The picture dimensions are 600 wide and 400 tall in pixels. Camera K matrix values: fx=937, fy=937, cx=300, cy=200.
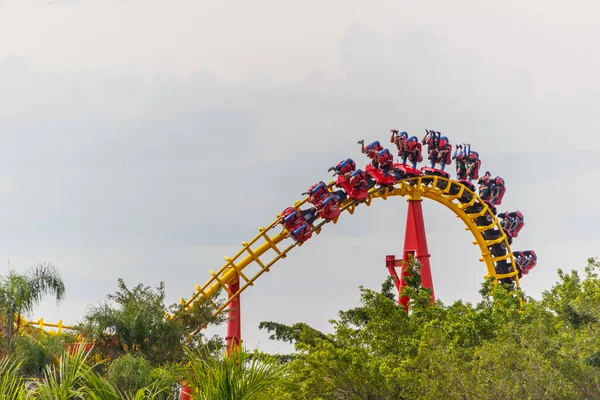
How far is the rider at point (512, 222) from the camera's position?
3259 centimetres

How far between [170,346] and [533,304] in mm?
8661

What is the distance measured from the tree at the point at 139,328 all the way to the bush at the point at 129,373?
5.70ft

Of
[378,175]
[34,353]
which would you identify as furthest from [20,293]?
[378,175]

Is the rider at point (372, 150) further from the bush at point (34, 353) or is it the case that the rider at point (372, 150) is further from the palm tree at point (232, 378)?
the palm tree at point (232, 378)

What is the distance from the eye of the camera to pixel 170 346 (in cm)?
2280

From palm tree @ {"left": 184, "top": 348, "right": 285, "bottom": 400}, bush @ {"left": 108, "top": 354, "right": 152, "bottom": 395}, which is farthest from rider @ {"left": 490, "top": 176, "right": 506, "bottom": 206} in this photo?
palm tree @ {"left": 184, "top": 348, "right": 285, "bottom": 400}

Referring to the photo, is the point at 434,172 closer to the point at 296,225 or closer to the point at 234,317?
the point at 296,225

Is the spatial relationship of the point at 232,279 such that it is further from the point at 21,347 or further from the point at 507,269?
the point at 507,269

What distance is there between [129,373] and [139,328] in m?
2.76

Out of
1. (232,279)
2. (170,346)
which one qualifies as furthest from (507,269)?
(170,346)

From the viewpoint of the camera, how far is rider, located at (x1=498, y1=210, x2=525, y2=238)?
107 ft

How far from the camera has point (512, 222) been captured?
32.8 m

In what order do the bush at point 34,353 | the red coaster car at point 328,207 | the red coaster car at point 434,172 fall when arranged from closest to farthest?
the bush at point 34,353 → the red coaster car at point 328,207 → the red coaster car at point 434,172

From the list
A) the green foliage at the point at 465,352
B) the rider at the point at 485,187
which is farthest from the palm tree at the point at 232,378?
the rider at the point at 485,187
